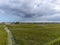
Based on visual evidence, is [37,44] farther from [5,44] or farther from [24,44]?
[5,44]

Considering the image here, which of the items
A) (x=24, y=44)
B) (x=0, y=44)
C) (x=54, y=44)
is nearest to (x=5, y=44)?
(x=0, y=44)

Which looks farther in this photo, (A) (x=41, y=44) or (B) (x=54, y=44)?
(A) (x=41, y=44)

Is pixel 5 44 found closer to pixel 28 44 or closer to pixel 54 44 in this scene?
pixel 28 44

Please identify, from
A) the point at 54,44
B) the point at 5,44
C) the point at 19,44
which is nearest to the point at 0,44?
the point at 5,44

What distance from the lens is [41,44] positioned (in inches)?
1240

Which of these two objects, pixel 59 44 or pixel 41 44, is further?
pixel 41 44

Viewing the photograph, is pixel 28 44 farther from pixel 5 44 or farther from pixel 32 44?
pixel 5 44

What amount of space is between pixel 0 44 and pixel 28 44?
4701 millimetres

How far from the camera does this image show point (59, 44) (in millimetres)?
25688

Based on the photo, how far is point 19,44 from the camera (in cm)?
3125

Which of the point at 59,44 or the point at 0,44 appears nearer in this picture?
the point at 59,44

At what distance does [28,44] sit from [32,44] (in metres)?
0.70

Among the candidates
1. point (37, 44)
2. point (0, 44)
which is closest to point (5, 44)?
point (0, 44)

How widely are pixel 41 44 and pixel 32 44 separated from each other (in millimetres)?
1605
